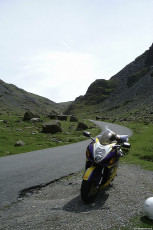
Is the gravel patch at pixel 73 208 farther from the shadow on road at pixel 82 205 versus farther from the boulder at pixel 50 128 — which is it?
the boulder at pixel 50 128

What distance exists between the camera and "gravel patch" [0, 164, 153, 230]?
6199 mm

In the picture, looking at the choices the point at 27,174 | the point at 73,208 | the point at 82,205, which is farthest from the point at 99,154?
the point at 27,174

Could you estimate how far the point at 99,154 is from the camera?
8039 mm

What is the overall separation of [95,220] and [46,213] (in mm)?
1552

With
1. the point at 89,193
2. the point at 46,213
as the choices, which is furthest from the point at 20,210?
the point at 89,193

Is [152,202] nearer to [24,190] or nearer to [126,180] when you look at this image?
[126,180]

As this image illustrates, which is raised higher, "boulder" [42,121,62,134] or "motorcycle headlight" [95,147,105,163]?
"motorcycle headlight" [95,147,105,163]

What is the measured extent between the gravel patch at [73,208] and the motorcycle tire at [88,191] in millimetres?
211

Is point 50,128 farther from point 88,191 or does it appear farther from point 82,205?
point 88,191

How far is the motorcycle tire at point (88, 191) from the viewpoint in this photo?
7.51m

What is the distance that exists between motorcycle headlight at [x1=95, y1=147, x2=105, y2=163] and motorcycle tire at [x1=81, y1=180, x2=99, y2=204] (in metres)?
0.83

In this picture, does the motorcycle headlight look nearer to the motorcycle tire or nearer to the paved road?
the motorcycle tire

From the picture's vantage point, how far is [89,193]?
25.0 ft

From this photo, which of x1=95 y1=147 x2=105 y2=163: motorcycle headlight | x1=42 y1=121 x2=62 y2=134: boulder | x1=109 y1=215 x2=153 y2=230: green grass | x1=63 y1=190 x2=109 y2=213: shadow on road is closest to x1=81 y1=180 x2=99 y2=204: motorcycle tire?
x1=63 y1=190 x2=109 y2=213: shadow on road
